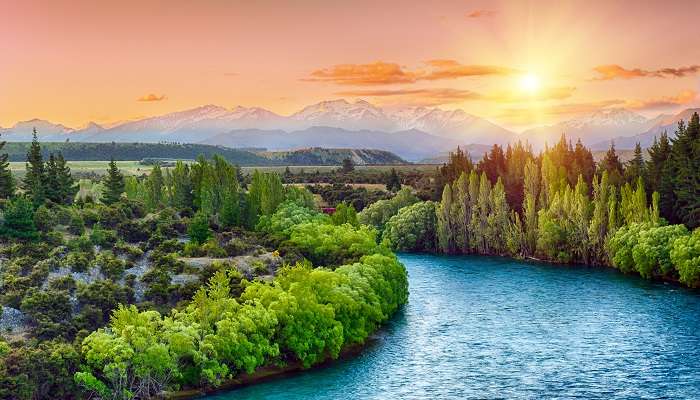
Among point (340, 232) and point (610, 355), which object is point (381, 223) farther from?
point (610, 355)

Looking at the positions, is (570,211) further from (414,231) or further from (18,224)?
(18,224)

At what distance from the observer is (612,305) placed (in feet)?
340

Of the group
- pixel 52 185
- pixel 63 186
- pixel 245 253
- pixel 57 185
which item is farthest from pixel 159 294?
pixel 63 186

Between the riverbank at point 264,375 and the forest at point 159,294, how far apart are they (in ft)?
2.14

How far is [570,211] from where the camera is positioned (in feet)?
488

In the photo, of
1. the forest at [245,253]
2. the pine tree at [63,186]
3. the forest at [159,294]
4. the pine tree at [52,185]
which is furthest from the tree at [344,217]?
the pine tree at [52,185]

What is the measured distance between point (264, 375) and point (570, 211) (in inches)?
3565

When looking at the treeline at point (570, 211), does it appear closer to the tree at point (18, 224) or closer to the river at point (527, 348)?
the river at point (527, 348)

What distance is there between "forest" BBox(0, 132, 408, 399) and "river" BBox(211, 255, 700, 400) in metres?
3.92

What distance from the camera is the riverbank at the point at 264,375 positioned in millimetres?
68750

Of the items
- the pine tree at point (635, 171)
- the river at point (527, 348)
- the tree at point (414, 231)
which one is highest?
the pine tree at point (635, 171)

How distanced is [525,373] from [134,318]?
36506 millimetres

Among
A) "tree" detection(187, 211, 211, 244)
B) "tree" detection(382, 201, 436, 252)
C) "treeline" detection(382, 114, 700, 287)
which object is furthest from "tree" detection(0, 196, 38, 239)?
"tree" detection(382, 201, 436, 252)

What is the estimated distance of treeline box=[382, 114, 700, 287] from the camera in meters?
125
